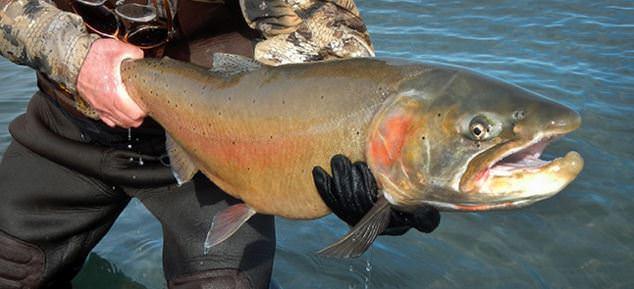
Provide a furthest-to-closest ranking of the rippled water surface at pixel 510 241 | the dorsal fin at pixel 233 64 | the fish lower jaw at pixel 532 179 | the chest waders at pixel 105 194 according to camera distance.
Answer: the rippled water surface at pixel 510 241 → the chest waders at pixel 105 194 → the dorsal fin at pixel 233 64 → the fish lower jaw at pixel 532 179

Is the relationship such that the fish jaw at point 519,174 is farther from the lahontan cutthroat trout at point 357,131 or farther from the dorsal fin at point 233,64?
the dorsal fin at point 233,64

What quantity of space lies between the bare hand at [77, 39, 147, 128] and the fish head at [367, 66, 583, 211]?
3.80 feet

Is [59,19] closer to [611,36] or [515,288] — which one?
[515,288]

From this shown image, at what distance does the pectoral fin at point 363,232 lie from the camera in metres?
2.48

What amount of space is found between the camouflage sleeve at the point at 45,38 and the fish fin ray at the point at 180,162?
48cm

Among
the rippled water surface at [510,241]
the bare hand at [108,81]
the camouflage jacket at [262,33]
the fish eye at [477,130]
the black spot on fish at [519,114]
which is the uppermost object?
the black spot on fish at [519,114]

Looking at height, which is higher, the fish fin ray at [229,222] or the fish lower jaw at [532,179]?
the fish lower jaw at [532,179]

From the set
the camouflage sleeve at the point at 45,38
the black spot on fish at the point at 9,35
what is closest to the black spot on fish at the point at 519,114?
the camouflage sleeve at the point at 45,38

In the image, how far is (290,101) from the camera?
104 inches

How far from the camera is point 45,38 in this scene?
3055mm

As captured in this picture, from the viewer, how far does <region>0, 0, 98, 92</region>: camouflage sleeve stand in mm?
2994

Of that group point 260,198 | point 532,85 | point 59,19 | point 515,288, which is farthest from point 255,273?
point 532,85

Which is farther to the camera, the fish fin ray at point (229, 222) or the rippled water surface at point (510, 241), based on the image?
the rippled water surface at point (510, 241)

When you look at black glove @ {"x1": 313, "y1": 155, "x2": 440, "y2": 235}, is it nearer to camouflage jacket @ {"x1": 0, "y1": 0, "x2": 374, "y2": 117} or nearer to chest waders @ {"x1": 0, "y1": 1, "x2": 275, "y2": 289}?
camouflage jacket @ {"x1": 0, "y1": 0, "x2": 374, "y2": 117}
